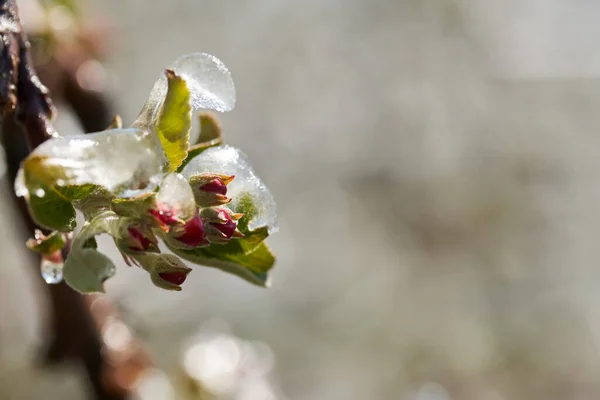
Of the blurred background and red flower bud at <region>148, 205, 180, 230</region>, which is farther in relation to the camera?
the blurred background

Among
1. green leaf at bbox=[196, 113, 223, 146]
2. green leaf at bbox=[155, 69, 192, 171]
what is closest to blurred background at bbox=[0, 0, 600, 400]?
green leaf at bbox=[196, 113, 223, 146]

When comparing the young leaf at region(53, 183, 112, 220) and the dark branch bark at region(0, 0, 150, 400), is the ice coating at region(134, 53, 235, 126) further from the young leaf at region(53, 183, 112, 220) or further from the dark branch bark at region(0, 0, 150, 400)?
the dark branch bark at region(0, 0, 150, 400)

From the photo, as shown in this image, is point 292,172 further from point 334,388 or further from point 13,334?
point 13,334

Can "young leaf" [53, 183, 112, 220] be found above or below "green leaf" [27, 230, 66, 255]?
above

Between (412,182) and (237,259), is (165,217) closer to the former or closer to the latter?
(237,259)

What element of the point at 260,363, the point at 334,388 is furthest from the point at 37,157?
the point at 334,388

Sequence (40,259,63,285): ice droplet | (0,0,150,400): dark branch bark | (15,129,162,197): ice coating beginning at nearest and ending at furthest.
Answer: (15,129,162,197): ice coating
(40,259,63,285): ice droplet
(0,0,150,400): dark branch bark

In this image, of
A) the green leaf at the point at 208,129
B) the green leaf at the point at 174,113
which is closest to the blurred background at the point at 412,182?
the green leaf at the point at 208,129

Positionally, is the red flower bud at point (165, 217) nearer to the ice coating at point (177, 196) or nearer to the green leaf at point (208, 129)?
the ice coating at point (177, 196)
